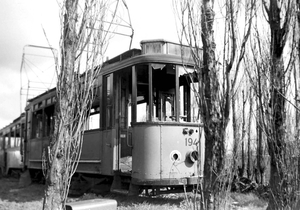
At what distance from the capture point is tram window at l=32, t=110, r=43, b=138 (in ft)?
42.8

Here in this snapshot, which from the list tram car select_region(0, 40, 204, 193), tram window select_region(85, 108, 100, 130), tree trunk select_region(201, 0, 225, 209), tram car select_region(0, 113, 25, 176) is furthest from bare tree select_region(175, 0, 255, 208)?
tram car select_region(0, 113, 25, 176)

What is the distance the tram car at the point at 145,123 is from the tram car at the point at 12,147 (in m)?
7.98

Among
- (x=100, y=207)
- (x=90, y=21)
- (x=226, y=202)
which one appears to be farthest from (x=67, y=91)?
(x=226, y=202)

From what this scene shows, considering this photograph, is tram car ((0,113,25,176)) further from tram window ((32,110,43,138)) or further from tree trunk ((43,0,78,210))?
tree trunk ((43,0,78,210))

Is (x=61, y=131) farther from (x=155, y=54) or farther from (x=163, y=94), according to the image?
(x=163, y=94)

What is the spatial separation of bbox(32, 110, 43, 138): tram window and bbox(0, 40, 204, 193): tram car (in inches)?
162

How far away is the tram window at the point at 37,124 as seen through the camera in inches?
513

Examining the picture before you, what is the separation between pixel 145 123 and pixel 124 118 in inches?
40.4

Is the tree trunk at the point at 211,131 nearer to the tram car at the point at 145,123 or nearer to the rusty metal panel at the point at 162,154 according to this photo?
the tram car at the point at 145,123

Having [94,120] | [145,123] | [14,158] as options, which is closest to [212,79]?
[145,123]

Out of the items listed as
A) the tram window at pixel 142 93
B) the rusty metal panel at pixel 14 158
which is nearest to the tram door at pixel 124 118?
the tram window at pixel 142 93

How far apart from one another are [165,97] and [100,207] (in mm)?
4213

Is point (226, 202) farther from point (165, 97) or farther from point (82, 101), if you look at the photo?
point (165, 97)

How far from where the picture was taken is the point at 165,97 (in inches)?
338
